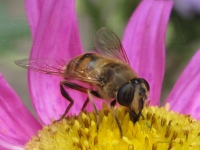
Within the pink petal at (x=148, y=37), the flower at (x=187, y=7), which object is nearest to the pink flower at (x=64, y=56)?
the pink petal at (x=148, y=37)

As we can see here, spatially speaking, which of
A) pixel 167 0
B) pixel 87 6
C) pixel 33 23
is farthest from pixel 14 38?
pixel 167 0

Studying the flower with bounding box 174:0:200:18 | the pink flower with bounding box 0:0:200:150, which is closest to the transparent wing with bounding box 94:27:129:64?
the pink flower with bounding box 0:0:200:150

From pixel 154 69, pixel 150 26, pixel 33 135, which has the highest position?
pixel 150 26

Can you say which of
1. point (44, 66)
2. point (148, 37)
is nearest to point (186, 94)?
point (148, 37)

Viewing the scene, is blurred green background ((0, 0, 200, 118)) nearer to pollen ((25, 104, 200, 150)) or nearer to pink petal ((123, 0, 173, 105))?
pink petal ((123, 0, 173, 105))

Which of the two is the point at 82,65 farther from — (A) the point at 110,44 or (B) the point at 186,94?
(B) the point at 186,94

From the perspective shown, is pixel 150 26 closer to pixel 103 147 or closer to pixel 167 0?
pixel 167 0

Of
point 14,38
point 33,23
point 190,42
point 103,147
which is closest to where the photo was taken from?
point 103,147
